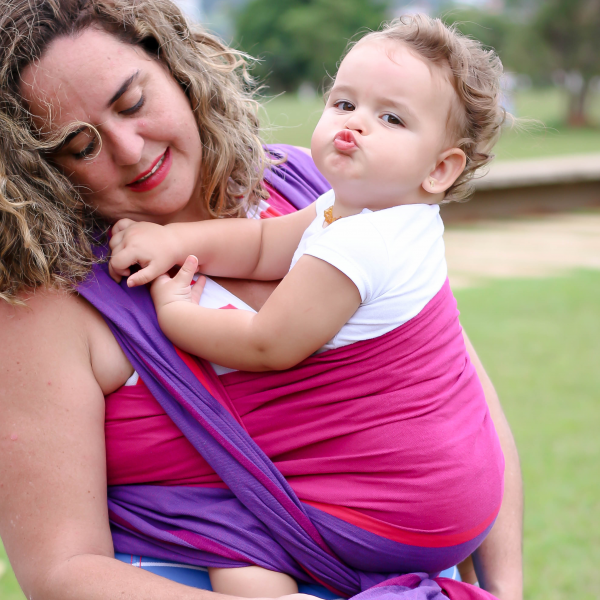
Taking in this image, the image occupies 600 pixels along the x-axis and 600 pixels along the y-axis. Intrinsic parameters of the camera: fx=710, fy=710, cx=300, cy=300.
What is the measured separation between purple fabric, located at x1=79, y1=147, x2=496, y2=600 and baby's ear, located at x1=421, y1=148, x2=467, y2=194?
1.82 ft

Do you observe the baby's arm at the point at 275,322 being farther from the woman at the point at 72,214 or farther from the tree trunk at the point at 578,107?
the tree trunk at the point at 578,107

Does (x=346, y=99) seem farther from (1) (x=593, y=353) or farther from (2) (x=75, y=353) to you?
(1) (x=593, y=353)

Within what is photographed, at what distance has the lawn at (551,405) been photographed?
3.04m

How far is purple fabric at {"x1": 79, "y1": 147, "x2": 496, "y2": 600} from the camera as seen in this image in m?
1.24

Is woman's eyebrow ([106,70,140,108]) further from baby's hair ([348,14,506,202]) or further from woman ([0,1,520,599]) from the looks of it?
baby's hair ([348,14,506,202])

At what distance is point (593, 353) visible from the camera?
17.6 feet

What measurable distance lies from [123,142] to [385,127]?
485mm

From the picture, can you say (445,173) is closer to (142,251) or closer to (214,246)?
(214,246)

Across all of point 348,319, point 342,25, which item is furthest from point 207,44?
point 342,25

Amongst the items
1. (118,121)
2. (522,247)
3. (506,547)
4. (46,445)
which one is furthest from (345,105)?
(522,247)

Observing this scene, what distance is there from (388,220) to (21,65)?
2.35 ft

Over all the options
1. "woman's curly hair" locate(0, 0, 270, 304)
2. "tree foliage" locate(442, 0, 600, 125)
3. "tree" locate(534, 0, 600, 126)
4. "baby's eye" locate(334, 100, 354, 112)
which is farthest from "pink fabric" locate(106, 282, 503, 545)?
"tree" locate(534, 0, 600, 126)

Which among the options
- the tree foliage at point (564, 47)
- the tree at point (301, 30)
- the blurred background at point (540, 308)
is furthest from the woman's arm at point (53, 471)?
the tree at point (301, 30)

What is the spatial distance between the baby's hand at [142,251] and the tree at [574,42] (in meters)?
26.3
